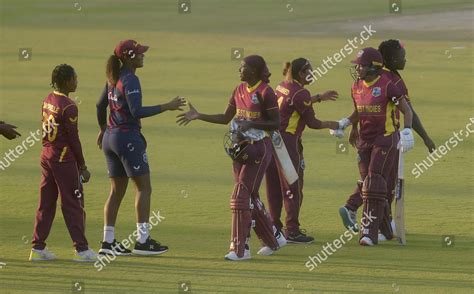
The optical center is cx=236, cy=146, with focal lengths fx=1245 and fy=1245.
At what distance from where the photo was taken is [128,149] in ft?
43.4

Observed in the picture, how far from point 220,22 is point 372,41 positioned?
7296mm

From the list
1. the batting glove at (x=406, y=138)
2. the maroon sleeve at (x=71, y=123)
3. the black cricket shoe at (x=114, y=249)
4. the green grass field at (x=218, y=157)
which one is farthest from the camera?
the batting glove at (x=406, y=138)

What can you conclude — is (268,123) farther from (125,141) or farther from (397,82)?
(397,82)

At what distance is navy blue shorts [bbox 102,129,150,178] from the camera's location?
13.2 meters

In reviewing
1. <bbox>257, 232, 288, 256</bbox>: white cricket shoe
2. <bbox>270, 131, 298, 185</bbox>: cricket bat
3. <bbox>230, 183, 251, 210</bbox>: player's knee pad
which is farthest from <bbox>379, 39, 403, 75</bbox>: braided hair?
<bbox>230, 183, 251, 210</bbox>: player's knee pad

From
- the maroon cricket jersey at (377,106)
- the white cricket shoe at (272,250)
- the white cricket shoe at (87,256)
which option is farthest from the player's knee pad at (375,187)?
the white cricket shoe at (87,256)

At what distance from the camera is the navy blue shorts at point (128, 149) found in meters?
13.2

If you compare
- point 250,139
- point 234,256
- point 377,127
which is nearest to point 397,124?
point 377,127

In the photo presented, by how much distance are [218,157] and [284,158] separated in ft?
21.1

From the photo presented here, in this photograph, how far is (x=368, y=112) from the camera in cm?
1408

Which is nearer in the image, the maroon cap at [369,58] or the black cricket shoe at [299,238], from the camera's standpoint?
the maroon cap at [369,58]

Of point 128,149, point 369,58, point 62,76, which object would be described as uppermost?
point 369,58

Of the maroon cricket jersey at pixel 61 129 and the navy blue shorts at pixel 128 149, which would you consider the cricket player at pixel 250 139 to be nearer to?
the navy blue shorts at pixel 128 149

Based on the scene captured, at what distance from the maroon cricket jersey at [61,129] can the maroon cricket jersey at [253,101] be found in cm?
177
